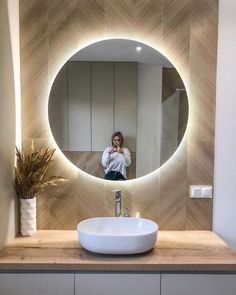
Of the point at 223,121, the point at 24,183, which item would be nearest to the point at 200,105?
the point at 223,121

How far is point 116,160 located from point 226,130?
2.50 feet

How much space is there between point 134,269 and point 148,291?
144 mm

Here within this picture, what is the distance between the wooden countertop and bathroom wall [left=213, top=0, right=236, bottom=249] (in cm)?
25

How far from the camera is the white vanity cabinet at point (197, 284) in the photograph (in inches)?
59.9

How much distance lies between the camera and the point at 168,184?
203cm

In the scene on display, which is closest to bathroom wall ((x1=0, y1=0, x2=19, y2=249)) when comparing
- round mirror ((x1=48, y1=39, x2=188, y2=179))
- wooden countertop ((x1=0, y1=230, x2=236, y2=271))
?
wooden countertop ((x1=0, y1=230, x2=236, y2=271))

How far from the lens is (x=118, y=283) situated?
1.52 meters

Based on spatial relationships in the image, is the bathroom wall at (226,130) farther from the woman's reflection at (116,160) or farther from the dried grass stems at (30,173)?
the dried grass stems at (30,173)

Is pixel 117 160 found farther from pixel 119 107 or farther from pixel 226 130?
pixel 226 130

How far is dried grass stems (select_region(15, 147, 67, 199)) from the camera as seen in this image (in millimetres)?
1847

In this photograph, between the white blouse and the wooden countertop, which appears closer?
the wooden countertop

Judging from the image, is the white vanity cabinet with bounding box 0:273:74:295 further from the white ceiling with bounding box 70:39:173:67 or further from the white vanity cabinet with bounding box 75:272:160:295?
the white ceiling with bounding box 70:39:173:67

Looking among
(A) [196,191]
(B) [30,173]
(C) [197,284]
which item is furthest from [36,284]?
(A) [196,191]

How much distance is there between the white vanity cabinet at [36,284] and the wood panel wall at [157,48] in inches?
20.7
